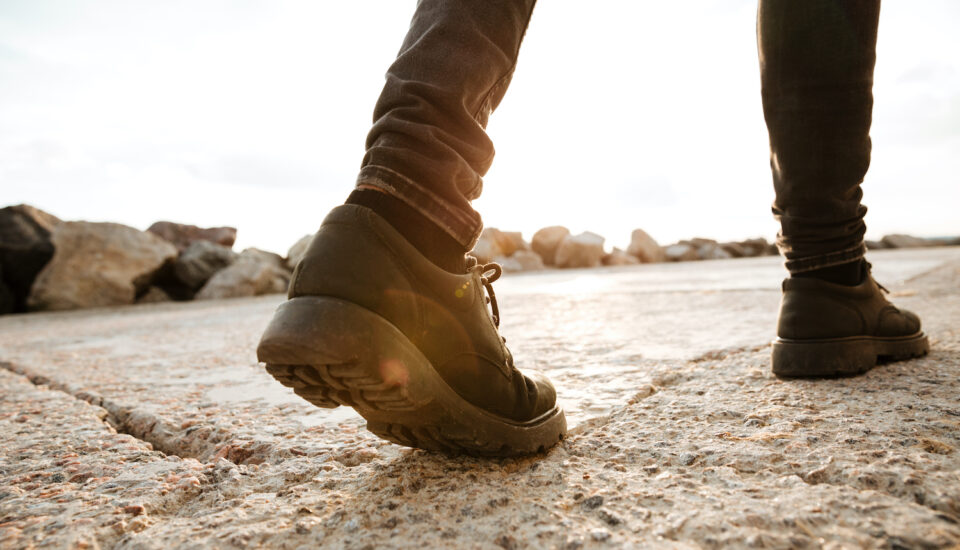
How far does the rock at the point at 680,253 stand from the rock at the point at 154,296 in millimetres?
11191

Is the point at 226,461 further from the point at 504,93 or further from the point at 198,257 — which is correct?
the point at 198,257

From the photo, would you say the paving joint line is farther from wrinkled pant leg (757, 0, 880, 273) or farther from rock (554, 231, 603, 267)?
rock (554, 231, 603, 267)

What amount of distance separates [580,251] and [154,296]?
301 inches

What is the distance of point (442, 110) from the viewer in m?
0.79

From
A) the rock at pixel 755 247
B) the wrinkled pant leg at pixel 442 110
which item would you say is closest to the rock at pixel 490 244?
the rock at pixel 755 247

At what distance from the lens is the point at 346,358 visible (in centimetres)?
65

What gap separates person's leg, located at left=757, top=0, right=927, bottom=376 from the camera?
43.6 inches

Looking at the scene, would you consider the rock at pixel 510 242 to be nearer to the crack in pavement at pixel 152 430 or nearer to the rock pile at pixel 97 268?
the rock pile at pixel 97 268

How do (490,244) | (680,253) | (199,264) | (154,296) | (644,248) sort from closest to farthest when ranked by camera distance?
1. (154,296)
2. (199,264)
3. (490,244)
4. (644,248)
5. (680,253)

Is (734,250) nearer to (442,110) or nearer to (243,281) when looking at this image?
(243,281)

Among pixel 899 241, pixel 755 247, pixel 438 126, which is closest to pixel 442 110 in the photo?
pixel 438 126

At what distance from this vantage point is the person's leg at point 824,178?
1108 mm

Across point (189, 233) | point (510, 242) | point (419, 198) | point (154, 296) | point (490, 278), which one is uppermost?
point (189, 233)

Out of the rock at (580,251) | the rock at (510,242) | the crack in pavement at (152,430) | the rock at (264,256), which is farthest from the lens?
the rock at (510,242)
